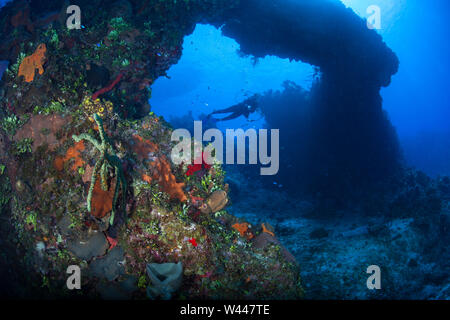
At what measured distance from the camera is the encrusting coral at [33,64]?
540cm

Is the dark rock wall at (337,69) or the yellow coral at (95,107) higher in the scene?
the dark rock wall at (337,69)

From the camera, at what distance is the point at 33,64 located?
5.52 m

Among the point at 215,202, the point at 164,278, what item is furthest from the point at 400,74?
the point at 164,278

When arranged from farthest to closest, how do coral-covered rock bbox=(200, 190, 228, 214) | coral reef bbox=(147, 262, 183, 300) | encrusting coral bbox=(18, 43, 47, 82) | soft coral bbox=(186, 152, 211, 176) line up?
encrusting coral bbox=(18, 43, 47, 82) → soft coral bbox=(186, 152, 211, 176) → coral-covered rock bbox=(200, 190, 228, 214) → coral reef bbox=(147, 262, 183, 300)

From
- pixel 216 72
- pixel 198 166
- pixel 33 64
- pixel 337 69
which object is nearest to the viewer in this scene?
pixel 198 166

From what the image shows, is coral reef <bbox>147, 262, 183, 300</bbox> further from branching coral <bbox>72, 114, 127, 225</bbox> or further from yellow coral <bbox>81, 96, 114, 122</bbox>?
yellow coral <bbox>81, 96, 114, 122</bbox>

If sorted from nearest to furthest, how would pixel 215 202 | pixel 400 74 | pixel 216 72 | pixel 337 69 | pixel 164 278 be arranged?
pixel 164 278 < pixel 215 202 < pixel 337 69 < pixel 216 72 < pixel 400 74

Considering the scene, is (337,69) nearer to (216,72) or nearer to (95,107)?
(95,107)

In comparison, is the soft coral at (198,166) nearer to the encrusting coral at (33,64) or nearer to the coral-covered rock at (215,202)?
the coral-covered rock at (215,202)

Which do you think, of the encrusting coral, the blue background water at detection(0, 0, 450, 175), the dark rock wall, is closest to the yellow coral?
the encrusting coral

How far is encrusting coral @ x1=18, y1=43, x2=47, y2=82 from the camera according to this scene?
5.40 meters

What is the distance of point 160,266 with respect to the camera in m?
3.48

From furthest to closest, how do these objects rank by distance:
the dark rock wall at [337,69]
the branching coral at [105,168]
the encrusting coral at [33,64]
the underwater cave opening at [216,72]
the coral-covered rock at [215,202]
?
1. the underwater cave opening at [216,72]
2. the dark rock wall at [337,69]
3. the encrusting coral at [33,64]
4. the coral-covered rock at [215,202]
5. the branching coral at [105,168]

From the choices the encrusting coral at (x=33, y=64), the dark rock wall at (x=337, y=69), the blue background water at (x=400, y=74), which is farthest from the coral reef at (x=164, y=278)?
the blue background water at (x=400, y=74)
